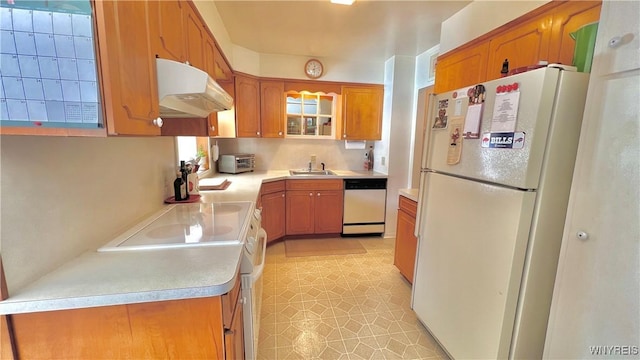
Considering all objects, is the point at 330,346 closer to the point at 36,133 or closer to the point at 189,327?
the point at 189,327

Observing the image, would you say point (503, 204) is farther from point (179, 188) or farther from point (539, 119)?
point (179, 188)

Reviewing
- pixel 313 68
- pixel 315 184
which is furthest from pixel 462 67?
pixel 315 184

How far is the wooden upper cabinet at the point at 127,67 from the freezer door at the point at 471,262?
5.05ft

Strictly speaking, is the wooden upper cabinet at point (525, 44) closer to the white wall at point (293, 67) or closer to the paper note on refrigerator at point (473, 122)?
the paper note on refrigerator at point (473, 122)

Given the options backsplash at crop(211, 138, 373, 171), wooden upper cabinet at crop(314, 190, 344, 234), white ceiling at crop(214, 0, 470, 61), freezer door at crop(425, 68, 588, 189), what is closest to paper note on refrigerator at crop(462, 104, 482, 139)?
freezer door at crop(425, 68, 588, 189)

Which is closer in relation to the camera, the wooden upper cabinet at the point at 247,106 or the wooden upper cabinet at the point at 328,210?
the wooden upper cabinet at the point at 247,106

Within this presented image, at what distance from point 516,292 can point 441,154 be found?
81cm

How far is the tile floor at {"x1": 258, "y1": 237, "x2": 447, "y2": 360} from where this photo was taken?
1688 mm

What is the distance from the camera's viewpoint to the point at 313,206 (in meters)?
3.41

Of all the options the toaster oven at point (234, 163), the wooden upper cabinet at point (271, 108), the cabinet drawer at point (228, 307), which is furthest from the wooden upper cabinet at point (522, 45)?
the toaster oven at point (234, 163)

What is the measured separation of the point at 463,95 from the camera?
144 centimetres

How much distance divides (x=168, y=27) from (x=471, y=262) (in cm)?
193

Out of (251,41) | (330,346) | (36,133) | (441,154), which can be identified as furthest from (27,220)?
(251,41)

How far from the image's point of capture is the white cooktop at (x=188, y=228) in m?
1.13
